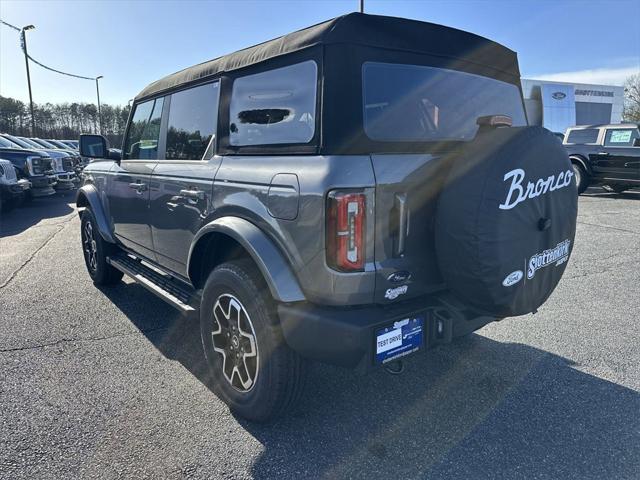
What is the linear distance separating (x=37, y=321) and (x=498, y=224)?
3.98 metres

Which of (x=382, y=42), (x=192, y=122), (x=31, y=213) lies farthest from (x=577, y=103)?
(x=382, y=42)

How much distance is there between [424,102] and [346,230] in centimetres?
96

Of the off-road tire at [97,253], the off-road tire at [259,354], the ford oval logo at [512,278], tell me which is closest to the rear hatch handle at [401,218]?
the ford oval logo at [512,278]

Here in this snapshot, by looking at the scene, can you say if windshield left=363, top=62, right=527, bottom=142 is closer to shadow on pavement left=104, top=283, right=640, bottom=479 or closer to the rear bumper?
the rear bumper

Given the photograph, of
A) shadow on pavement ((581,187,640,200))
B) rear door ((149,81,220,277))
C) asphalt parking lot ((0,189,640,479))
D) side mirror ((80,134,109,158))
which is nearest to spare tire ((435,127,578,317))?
asphalt parking lot ((0,189,640,479))

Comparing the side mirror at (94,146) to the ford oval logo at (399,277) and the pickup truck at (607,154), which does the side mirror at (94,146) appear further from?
the pickup truck at (607,154)

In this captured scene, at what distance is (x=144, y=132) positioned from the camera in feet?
13.3

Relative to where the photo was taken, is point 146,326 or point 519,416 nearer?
point 519,416

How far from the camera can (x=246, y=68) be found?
2.67 m

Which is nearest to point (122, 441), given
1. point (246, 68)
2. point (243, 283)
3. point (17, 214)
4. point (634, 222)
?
point (243, 283)

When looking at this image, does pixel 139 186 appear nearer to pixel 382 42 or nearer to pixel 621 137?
pixel 382 42

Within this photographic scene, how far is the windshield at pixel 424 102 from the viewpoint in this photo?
226 centimetres

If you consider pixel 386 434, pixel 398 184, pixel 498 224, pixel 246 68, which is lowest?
pixel 386 434

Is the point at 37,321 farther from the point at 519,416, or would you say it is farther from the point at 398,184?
the point at 519,416
